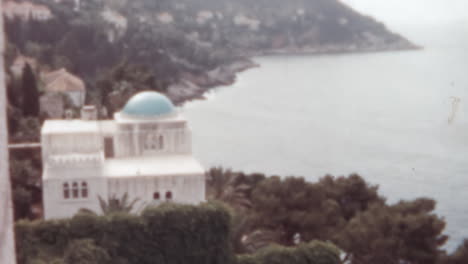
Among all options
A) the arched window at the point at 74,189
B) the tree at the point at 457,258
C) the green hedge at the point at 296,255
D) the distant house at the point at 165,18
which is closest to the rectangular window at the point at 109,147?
the arched window at the point at 74,189

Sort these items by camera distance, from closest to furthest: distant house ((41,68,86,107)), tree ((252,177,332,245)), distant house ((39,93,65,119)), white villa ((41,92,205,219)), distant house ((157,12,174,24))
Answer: white villa ((41,92,205,219)) → tree ((252,177,332,245)) → distant house ((39,93,65,119)) → distant house ((41,68,86,107)) → distant house ((157,12,174,24))

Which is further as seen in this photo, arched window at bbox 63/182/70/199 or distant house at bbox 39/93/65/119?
distant house at bbox 39/93/65/119

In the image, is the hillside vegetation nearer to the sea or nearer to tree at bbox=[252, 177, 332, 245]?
the sea

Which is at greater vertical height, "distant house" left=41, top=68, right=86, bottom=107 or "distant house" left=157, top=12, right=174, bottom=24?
"distant house" left=157, top=12, right=174, bottom=24

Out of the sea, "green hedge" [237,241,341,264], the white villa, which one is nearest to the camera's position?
"green hedge" [237,241,341,264]

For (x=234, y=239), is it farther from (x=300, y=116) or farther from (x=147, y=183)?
(x=300, y=116)

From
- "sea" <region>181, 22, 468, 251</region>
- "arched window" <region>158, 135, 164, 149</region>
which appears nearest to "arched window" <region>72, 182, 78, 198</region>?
"arched window" <region>158, 135, 164, 149</region>

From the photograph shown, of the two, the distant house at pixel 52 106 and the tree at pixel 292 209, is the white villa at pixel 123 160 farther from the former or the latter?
the distant house at pixel 52 106
